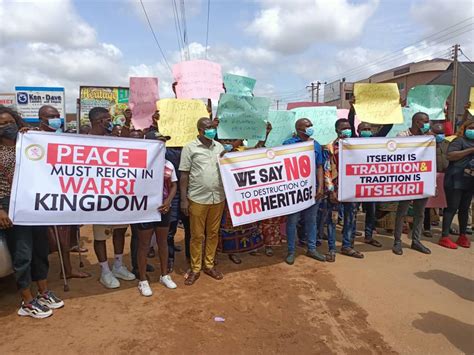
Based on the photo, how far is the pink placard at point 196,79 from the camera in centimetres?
548

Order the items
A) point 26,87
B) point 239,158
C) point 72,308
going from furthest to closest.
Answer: point 26,87 < point 239,158 < point 72,308

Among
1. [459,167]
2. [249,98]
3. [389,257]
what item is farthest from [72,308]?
[459,167]

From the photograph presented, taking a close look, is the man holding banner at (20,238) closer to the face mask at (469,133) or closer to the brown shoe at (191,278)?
the brown shoe at (191,278)

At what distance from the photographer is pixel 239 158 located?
4512mm

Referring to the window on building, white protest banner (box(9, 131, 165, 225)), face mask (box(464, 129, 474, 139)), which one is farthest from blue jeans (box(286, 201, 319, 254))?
the window on building

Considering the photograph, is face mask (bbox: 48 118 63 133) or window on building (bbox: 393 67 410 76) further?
window on building (bbox: 393 67 410 76)

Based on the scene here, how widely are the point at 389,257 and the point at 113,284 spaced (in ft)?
12.5

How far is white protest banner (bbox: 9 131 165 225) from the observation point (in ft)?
11.2

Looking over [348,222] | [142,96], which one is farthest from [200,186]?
[348,222]

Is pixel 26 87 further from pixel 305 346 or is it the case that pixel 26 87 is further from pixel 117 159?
pixel 305 346

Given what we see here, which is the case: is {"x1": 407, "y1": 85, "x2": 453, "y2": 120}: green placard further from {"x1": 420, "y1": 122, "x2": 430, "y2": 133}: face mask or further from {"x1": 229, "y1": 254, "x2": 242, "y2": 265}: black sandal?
{"x1": 229, "y1": 254, "x2": 242, "y2": 265}: black sandal

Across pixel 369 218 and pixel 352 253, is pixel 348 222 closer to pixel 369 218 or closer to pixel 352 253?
pixel 352 253

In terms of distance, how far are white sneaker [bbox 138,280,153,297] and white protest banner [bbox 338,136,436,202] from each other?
281 cm

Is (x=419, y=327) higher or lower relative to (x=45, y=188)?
lower
